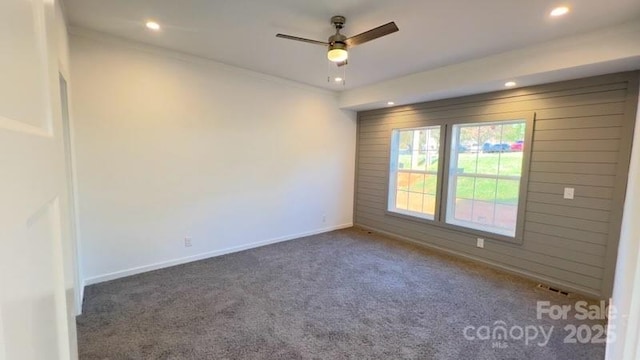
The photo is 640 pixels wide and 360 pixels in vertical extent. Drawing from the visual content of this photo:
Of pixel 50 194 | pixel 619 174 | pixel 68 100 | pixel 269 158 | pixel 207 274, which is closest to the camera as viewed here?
pixel 50 194

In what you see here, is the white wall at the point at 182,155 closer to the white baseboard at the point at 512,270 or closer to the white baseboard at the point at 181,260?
the white baseboard at the point at 181,260

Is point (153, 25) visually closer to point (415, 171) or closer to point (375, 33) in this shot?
point (375, 33)

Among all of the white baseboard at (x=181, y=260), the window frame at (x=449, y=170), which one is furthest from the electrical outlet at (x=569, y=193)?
the white baseboard at (x=181, y=260)

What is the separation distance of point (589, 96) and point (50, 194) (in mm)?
4305

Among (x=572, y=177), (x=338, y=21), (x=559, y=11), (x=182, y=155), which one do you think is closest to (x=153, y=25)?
(x=182, y=155)

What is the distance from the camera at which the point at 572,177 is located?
3.17m

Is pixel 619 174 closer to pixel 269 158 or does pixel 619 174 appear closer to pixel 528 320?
pixel 528 320

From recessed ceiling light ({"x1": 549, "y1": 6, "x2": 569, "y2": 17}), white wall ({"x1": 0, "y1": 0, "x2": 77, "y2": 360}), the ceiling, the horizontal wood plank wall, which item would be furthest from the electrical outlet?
white wall ({"x1": 0, "y1": 0, "x2": 77, "y2": 360})

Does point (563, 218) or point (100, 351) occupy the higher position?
point (563, 218)

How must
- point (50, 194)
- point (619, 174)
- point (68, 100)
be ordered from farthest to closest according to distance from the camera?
point (619, 174), point (68, 100), point (50, 194)

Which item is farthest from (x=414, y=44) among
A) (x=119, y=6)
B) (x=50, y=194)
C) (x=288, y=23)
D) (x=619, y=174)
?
(x=50, y=194)

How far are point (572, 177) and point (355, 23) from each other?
2869 millimetres

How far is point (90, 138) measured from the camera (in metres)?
3.04

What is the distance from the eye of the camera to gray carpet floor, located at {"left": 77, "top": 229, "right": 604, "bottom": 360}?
7.24ft
